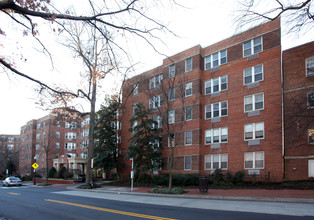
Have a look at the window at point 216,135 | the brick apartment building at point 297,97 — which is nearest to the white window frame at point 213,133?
the window at point 216,135

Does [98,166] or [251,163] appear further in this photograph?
[98,166]

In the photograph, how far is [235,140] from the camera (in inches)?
972

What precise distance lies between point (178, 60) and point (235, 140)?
11.4 meters

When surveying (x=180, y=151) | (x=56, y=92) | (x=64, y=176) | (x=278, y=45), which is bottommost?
(x=64, y=176)

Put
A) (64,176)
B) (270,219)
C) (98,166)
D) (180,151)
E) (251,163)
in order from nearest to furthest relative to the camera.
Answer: (270,219), (251,163), (180,151), (98,166), (64,176)

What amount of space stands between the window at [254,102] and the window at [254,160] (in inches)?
157

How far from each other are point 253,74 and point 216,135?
6.76 m

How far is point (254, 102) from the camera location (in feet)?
78.8

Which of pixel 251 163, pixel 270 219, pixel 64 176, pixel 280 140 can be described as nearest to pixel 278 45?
pixel 280 140

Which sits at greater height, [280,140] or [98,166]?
[280,140]

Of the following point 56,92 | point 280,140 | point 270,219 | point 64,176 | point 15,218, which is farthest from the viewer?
point 64,176

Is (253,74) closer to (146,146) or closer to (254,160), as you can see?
(254,160)

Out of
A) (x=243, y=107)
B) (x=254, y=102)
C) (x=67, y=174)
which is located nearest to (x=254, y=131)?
(x=243, y=107)

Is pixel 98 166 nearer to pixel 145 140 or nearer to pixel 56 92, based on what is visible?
pixel 145 140
